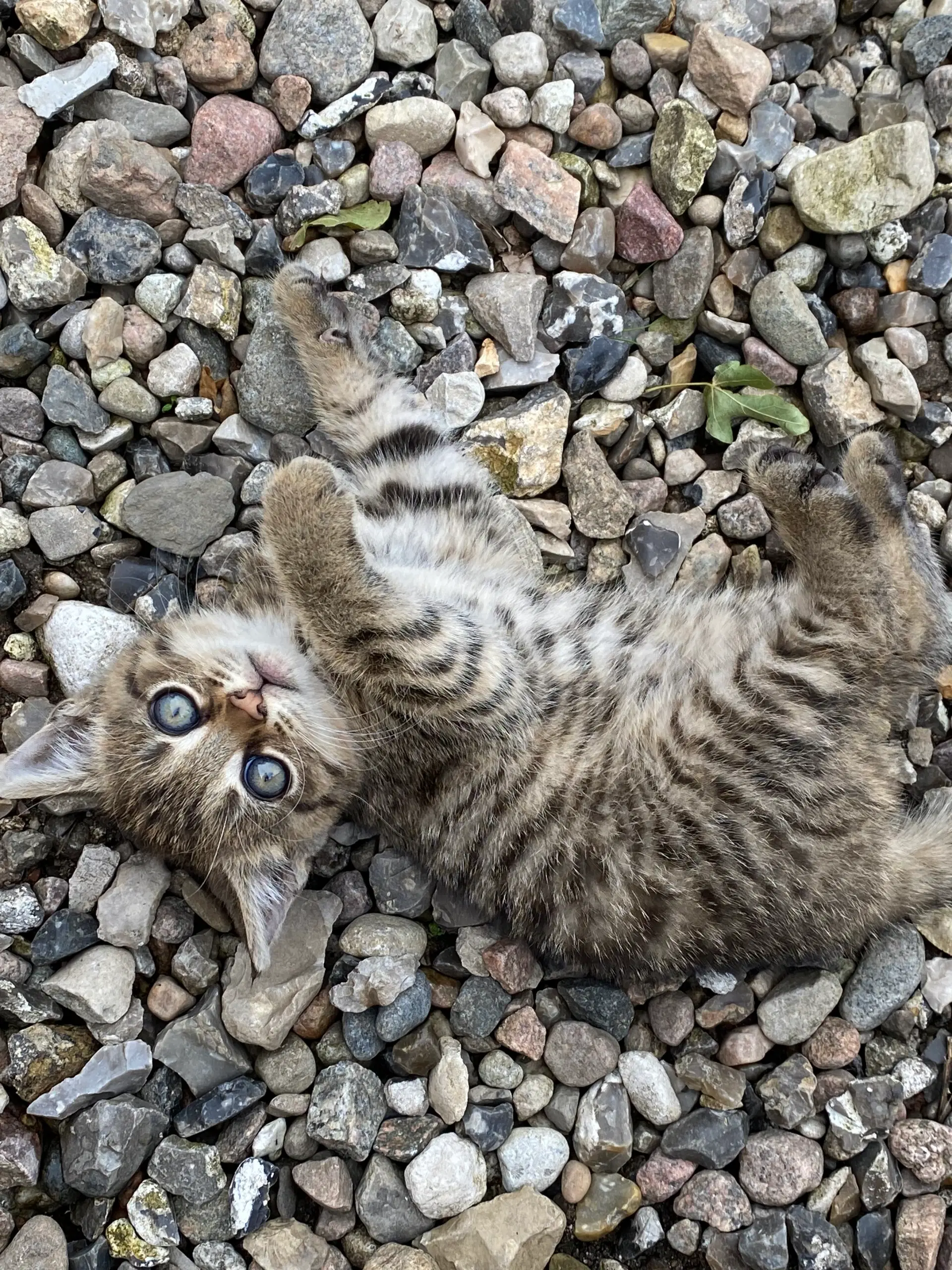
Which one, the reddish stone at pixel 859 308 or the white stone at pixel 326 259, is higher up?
the reddish stone at pixel 859 308

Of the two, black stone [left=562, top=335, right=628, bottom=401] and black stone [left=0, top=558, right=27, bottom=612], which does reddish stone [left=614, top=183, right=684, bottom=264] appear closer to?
black stone [left=562, top=335, right=628, bottom=401]

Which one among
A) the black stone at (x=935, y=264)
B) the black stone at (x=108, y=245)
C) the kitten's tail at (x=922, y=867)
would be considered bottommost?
the kitten's tail at (x=922, y=867)

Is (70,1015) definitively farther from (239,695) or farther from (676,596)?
(676,596)

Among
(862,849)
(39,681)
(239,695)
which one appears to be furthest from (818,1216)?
(39,681)

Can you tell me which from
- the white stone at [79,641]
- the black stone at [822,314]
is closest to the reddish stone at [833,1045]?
the black stone at [822,314]

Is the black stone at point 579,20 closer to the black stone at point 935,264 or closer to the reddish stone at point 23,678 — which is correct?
the black stone at point 935,264

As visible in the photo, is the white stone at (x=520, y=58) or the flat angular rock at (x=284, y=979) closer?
the flat angular rock at (x=284, y=979)
